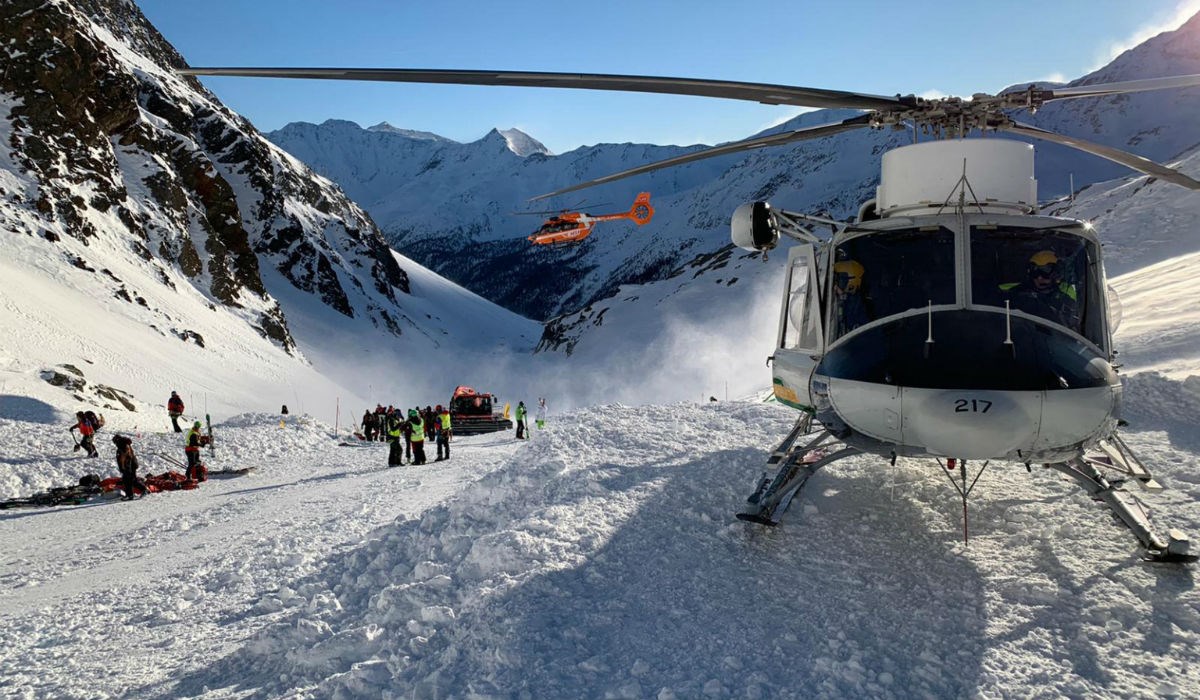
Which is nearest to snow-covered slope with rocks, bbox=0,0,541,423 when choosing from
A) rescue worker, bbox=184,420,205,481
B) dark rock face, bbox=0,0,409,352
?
dark rock face, bbox=0,0,409,352

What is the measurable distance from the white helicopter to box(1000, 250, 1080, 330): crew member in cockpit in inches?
0.5

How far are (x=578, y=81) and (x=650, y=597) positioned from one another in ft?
12.2

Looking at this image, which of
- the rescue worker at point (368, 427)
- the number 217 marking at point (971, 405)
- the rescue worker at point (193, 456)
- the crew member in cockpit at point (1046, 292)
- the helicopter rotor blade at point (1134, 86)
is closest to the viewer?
the number 217 marking at point (971, 405)

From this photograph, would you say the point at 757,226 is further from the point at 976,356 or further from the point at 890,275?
the point at 976,356

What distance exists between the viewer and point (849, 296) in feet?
20.2

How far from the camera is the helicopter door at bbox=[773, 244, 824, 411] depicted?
263 inches

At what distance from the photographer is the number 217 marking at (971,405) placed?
466 centimetres

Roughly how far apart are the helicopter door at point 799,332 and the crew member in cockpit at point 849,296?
31 cm

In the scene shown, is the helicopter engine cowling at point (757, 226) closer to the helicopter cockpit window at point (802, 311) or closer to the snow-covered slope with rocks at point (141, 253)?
the helicopter cockpit window at point (802, 311)

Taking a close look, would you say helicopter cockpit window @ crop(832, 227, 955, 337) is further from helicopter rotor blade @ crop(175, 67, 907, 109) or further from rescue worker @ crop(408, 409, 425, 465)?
rescue worker @ crop(408, 409, 425, 465)

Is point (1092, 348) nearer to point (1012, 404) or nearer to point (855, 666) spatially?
point (1012, 404)

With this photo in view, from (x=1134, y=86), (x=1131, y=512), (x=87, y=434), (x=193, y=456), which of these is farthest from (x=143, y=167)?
(x=1131, y=512)

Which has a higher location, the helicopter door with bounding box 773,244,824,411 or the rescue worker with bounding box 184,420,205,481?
the helicopter door with bounding box 773,244,824,411

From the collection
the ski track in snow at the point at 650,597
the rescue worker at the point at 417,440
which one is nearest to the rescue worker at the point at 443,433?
the rescue worker at the point at 417,440
